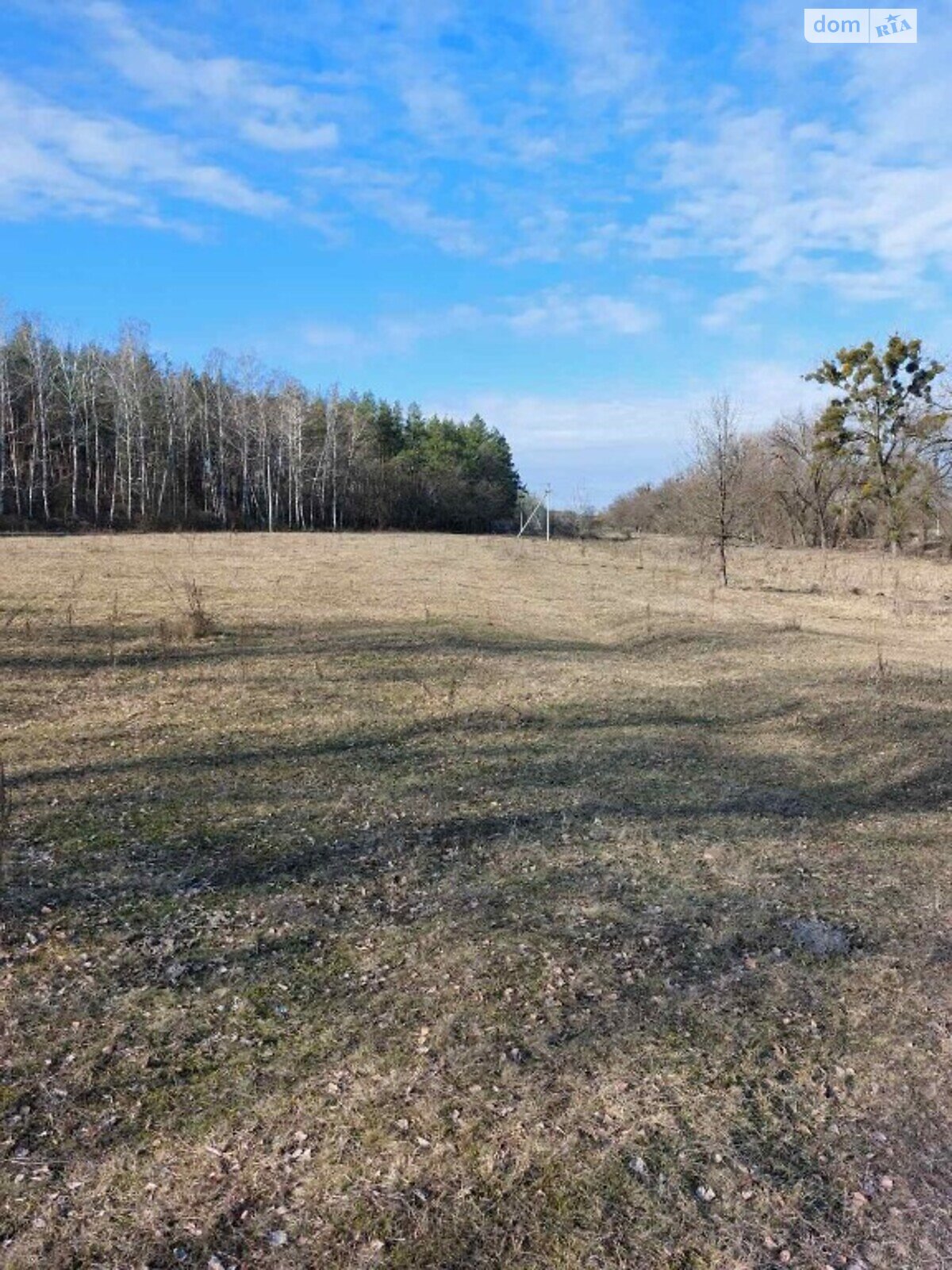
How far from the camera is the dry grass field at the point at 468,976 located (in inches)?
99.7

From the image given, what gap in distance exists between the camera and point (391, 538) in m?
38.6

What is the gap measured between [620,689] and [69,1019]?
7.46 metres

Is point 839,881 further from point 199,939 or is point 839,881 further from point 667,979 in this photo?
point 199,939

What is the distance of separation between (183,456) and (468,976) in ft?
172

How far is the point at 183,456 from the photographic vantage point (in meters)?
51.4

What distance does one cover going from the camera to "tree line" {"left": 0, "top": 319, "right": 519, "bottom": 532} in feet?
150

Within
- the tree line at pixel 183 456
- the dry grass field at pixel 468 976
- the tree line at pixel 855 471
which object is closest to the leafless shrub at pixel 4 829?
the dry grass field at pixel 468 976

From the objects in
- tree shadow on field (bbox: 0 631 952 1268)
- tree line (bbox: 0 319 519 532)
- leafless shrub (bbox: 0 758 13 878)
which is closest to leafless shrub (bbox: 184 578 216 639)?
tree shadow on field (bbox: 0 631 952 1268)

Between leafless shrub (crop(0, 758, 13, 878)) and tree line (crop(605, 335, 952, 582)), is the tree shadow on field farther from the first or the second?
tree line (crop(605, 335, 952, 582))

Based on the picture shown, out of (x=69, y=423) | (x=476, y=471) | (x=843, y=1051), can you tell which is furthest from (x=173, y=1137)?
(x=476, y=471)

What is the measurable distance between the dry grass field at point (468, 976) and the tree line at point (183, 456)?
40727mm

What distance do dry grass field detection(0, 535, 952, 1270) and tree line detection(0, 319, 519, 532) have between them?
40.7m

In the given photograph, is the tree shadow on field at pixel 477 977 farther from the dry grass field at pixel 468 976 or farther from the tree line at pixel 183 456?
the tree line at pixel 183 456

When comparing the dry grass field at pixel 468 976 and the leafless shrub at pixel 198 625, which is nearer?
the dry grass field at pixel 468 976
